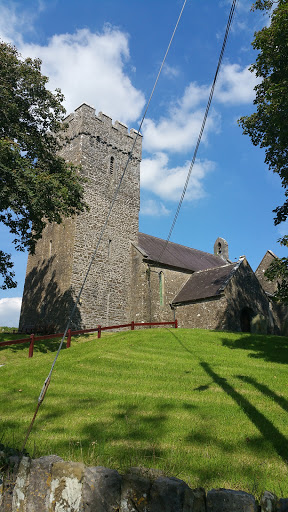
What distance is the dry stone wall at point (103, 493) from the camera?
2.40 metres

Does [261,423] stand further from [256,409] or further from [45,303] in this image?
[45,303]

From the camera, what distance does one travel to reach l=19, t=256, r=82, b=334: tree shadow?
2281 centimetres

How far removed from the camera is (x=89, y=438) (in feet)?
18.5

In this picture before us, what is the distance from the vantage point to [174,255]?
103 feet

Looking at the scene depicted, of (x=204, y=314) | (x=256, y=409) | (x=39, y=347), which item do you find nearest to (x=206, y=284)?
(x=204, y=314)

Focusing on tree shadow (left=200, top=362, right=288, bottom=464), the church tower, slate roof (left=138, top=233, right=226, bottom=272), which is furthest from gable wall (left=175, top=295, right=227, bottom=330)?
tree shadow (left=200, top=362, right=288, bottom=464)

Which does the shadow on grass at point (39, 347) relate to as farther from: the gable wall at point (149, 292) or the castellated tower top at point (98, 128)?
the castellated tower top at point (98, 128)

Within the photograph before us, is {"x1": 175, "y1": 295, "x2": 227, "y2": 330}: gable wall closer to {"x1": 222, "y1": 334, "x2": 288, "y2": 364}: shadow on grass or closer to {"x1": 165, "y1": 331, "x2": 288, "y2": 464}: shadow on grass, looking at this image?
{"x1": 222, "y1": 334, "x2": 288, "y2": 364}: shadow on grass

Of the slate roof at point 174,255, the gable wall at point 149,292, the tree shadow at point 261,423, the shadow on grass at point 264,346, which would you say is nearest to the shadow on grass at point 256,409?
the tree shadow at point 261,423

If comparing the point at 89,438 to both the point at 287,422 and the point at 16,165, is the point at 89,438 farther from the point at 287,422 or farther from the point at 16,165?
the point at 16,165

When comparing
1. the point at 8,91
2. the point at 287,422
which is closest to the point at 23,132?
the point at 8,91

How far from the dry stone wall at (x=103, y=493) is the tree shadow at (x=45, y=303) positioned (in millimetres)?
19430

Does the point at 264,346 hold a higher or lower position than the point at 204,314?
lower

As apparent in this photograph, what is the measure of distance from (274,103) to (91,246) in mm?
15745
